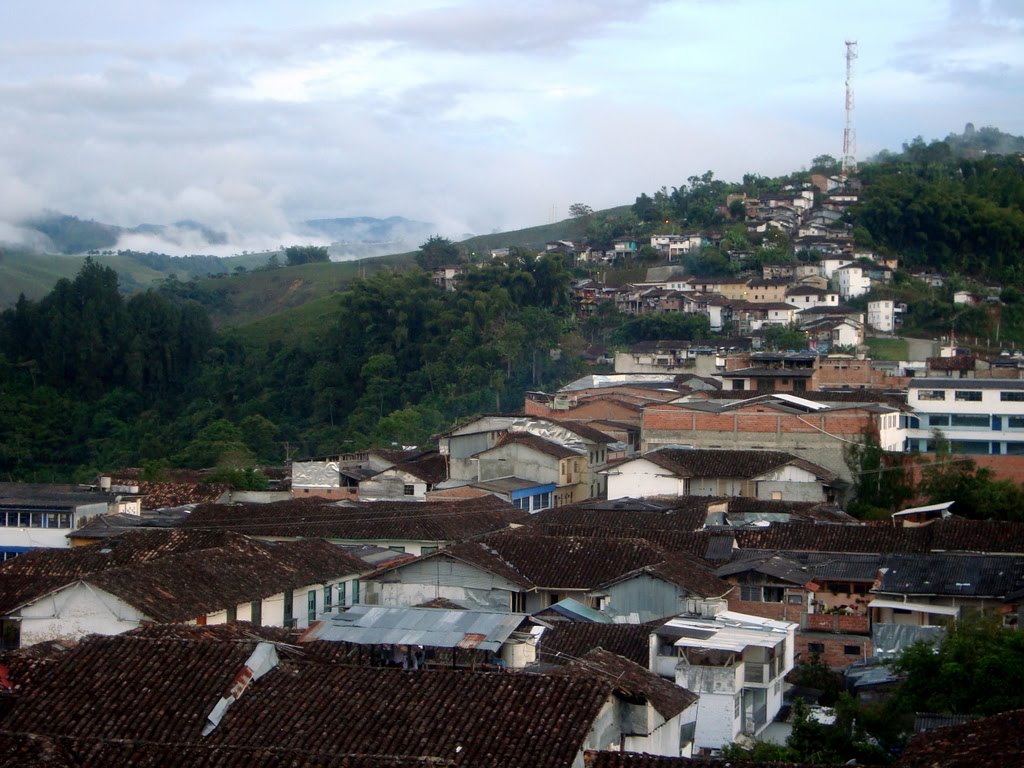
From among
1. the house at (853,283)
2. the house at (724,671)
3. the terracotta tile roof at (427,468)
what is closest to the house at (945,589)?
the house at (724,671)

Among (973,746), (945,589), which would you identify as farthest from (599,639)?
(945,589)

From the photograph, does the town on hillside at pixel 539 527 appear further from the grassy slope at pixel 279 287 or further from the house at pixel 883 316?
the grassy slope at pixel 279 287

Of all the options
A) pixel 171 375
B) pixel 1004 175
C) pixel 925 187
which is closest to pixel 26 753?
pixel 171 375

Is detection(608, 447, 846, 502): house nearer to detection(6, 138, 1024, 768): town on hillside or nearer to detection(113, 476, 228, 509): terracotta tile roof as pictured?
detection(6, 138, 1024, 768): town on hillside

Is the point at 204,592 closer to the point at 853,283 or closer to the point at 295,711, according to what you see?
the point at 295,711

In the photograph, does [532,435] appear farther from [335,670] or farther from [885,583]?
[335,670]

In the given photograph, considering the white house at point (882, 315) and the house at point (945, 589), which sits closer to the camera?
the house at point (945, 589)
